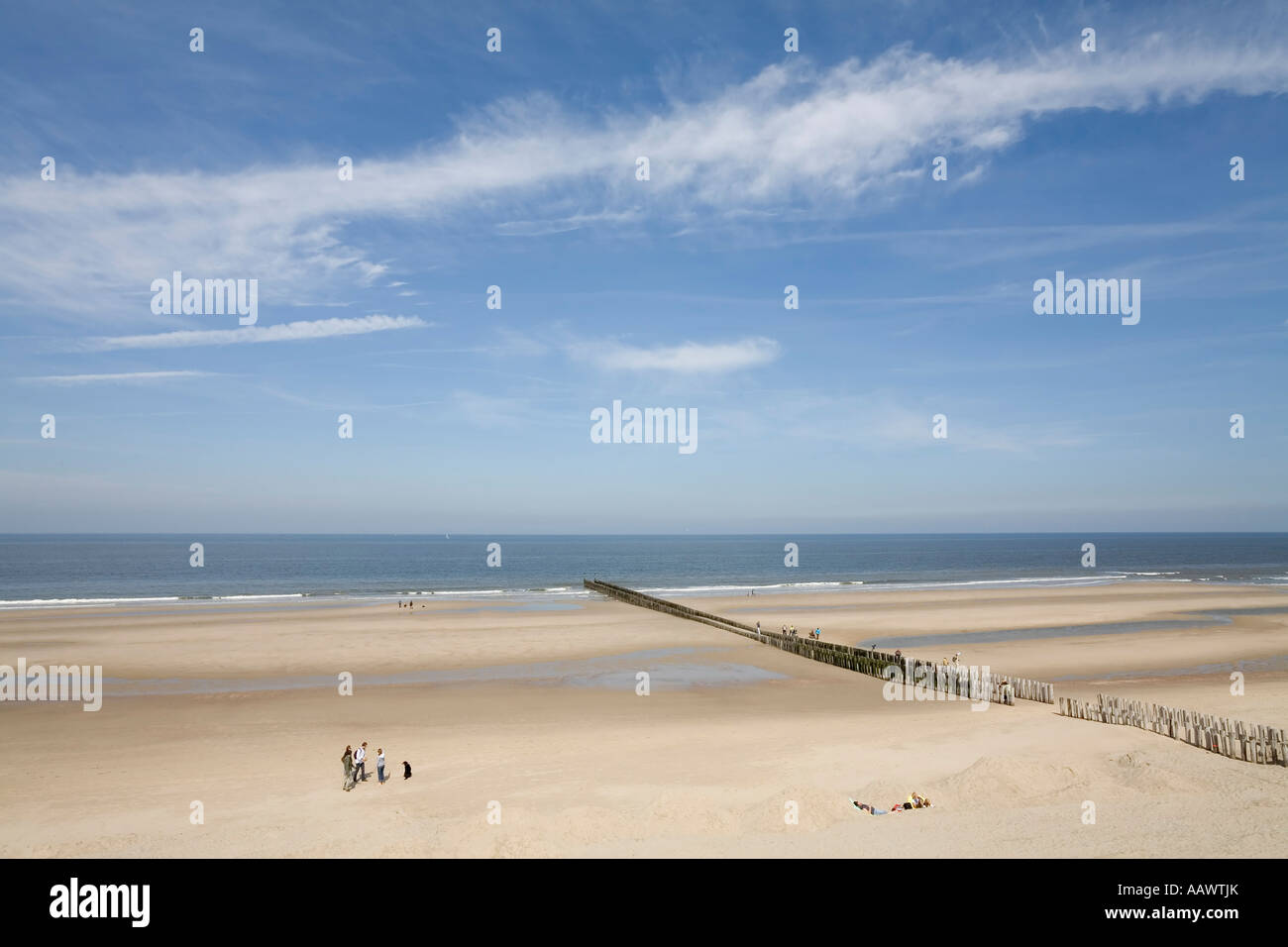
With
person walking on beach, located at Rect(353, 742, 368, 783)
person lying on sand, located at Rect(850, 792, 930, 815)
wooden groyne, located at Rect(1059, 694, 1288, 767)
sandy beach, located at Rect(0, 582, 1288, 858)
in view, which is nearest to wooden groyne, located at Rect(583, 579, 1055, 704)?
sandy beach, located at Rect(0, 582, 1288, 858)

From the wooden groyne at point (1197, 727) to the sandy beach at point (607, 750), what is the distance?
0.78 meters

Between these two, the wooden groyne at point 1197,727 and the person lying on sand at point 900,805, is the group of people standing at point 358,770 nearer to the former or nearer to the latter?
the person lying on sand at point 900,805

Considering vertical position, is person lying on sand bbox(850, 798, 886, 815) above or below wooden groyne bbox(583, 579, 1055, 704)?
above

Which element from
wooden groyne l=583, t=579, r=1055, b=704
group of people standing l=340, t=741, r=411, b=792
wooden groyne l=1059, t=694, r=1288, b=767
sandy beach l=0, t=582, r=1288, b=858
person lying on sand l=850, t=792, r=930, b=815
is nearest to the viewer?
sandy beach l=0, t=582, r=1288, b=858

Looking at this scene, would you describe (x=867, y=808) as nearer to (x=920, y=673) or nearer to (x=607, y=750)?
(x=607, y=750)

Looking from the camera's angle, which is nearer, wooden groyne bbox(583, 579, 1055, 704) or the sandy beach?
the sandy beach

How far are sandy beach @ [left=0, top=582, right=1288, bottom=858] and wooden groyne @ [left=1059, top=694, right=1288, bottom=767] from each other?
782mm

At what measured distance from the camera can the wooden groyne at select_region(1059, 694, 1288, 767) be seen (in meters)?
20.1

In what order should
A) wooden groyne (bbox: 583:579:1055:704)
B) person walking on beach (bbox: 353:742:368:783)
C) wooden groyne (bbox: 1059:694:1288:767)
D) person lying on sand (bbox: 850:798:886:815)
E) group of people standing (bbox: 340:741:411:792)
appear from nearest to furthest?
person lying on sand (bbox: 850:798:886:815) → wooden groyne (bbox: 1059:694:1288:767) → group of people standing (bbox: 340:741:411:792) → person walking on beach (bbox: 353:742:368:783) → wooden groyne (bbox: 583:579:1055:704)

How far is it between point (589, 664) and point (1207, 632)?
39761mm

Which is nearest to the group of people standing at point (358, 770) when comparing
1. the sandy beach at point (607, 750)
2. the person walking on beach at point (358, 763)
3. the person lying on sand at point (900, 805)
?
the person walking on beach at point (358, 763)

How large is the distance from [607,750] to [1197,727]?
17.2 m

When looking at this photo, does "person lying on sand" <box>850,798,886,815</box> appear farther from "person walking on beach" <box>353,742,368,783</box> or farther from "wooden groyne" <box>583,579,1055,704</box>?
"wooden groyne" <box>583,579,1055,704</box>
